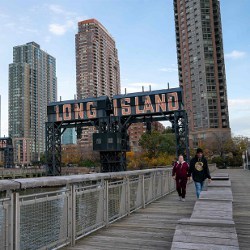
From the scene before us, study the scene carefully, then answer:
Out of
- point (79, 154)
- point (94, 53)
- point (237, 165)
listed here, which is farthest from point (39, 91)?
point (237, 165)

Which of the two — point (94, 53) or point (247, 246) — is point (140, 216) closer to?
point (247, 246)

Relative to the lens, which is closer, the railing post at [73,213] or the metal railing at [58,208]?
the metal railing at [58,208]

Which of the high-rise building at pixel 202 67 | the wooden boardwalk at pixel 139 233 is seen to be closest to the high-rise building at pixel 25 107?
the high-rise building at pixel 202 67

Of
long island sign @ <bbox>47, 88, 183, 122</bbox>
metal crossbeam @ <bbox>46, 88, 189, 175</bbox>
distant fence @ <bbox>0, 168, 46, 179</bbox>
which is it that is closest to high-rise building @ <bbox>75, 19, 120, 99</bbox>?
distant fence @ <bbox>0, 168, 46, 179</bbox>

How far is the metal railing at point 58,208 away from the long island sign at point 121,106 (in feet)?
110

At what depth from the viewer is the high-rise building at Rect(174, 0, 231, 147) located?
106188mm

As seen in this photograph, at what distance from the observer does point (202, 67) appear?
110 m

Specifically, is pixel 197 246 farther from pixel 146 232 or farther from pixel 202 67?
pixel 202 67

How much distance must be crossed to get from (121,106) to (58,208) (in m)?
38.9

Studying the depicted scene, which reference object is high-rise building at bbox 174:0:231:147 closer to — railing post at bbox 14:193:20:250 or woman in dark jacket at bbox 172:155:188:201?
woman in dark jacket at bbox 172:155:188:201

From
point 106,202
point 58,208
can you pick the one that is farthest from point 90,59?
point 58,208

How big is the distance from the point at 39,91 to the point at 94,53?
136ft

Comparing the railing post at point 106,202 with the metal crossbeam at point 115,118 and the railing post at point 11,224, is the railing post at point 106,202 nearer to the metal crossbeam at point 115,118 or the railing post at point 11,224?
the railing post at point 11,224

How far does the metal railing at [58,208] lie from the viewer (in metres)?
4.33
